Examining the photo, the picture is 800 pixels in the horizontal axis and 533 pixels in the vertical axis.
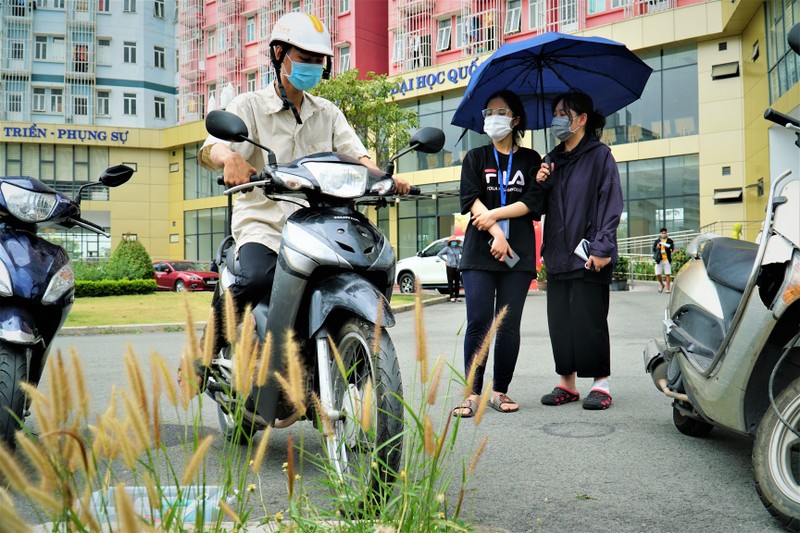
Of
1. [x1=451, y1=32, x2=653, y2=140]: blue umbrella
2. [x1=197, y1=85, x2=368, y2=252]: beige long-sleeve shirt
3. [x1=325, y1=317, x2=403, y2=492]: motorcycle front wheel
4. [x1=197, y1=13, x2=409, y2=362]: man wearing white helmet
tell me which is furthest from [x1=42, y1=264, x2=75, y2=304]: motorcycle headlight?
[x1=451, y1=32, x2=653, y2=140]: blue umbrella

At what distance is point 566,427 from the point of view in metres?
4.66

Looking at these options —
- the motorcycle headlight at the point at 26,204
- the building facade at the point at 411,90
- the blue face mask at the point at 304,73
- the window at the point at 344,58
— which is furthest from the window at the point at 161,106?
the blue face mask at the point at 304,73

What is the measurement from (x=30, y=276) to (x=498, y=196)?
114 inches

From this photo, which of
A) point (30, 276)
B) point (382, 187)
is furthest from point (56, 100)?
point (382, 187)

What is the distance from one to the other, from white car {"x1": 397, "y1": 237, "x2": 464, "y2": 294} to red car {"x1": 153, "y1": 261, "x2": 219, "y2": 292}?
8.69 m

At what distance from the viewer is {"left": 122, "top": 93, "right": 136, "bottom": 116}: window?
4981 centimetres

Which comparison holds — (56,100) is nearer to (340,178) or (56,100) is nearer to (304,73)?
(304,73)

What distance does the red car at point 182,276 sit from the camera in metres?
29.4

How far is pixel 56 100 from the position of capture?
4856 centimetres

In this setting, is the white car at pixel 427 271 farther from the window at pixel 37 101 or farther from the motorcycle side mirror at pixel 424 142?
the window at pixel 37 101

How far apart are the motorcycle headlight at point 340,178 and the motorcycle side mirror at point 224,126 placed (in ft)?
1.01

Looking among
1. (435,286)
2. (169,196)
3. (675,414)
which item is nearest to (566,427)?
(675,414)

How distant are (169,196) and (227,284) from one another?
49.0 meters

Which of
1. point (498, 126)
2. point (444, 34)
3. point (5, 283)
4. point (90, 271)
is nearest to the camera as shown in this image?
point (5, 283)
